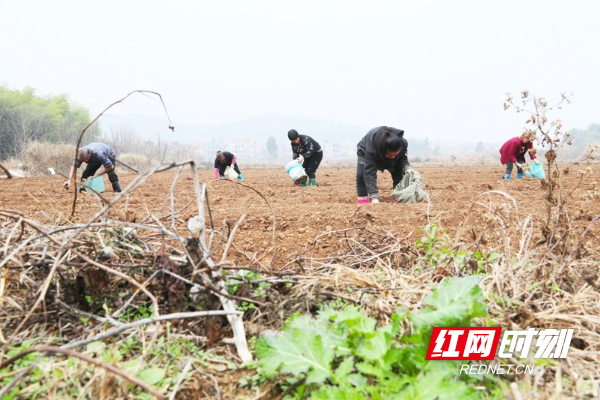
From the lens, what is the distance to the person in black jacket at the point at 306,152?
359 inches

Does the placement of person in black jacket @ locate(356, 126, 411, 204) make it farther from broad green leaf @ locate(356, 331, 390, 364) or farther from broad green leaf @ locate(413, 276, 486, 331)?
broad green leaf @ locate(356, 331, 390, 364)

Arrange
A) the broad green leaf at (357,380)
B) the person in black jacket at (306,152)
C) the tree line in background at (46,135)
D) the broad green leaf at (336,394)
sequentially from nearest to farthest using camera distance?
the broad green leaf at (336,394) → the broad green leaf at (357,380) → the person in black jacket at (306,152) → the tree line in background at (46,135)

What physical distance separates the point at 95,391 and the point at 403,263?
1806 millimetres

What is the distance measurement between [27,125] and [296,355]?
36.5 metres

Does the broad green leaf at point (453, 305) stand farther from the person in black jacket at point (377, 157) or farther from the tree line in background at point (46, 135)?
the tree line in background at point (46, 135)

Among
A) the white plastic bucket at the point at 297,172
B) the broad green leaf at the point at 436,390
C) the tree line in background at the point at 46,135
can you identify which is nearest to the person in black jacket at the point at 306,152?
the white plastic bucket at the point at 297,172

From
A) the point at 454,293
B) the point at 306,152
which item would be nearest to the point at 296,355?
the point at 454,293

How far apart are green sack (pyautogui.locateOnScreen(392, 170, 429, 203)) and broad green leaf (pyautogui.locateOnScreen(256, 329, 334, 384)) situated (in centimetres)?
466

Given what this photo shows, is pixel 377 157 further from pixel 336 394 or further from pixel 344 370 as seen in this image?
pixel 336 394

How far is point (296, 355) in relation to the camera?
4.06 feet

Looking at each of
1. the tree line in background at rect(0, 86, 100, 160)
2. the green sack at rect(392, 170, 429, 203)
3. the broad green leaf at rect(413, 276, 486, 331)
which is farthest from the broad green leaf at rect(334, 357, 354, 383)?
the tree line in background at rect(0, 86, 100, 160)

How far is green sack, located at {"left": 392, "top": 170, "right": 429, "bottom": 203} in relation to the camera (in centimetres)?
568

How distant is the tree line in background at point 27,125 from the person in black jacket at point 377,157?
25895 millimetres

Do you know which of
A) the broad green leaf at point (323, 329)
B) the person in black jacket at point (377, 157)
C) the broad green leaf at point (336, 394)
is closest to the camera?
the broad green leaf at point (336, 394)
